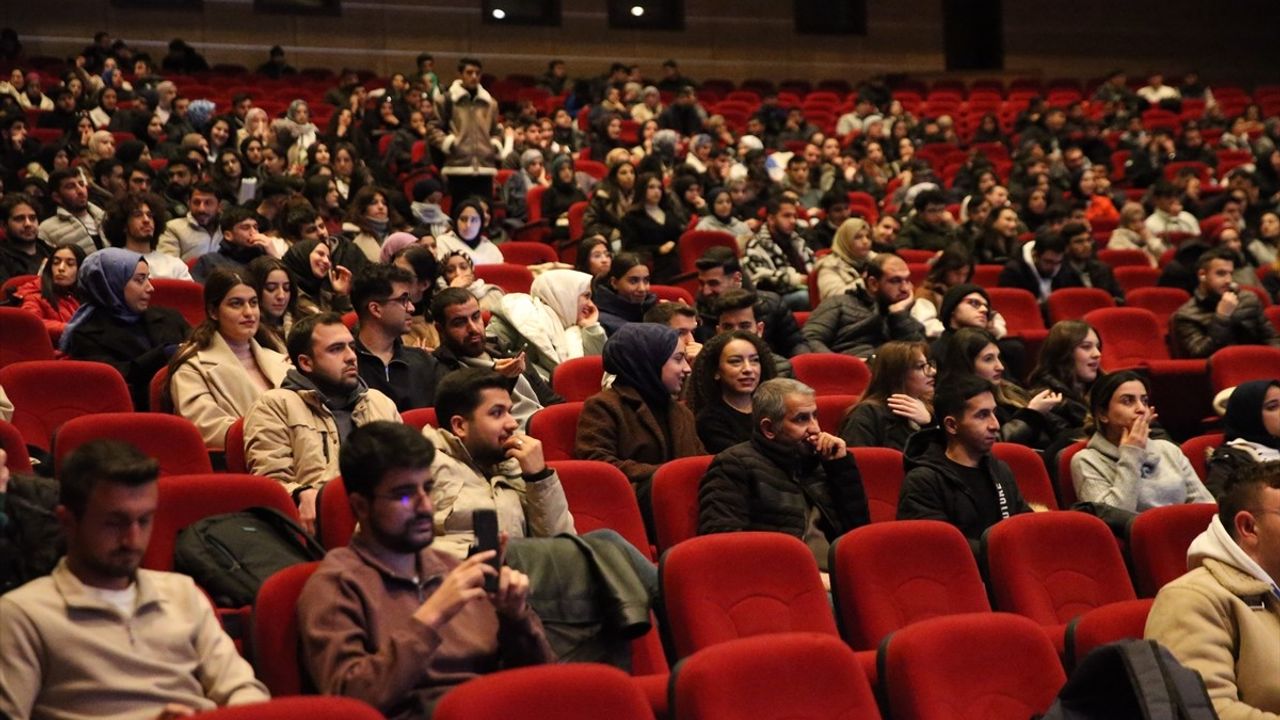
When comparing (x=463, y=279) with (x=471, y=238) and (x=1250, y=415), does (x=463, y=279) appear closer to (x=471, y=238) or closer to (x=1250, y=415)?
(x=471, y=238)

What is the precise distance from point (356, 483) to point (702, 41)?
12540mm

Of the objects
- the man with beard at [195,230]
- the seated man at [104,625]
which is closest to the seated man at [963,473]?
the seated man at [104,625]

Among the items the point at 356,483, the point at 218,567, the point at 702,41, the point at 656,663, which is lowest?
the point at 656,663

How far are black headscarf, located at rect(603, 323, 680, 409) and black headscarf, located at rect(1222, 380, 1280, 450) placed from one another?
1627mm

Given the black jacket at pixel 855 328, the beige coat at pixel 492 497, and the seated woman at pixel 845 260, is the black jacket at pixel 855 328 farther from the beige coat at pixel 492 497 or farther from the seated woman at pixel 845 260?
the beige coat at pixel 492 497

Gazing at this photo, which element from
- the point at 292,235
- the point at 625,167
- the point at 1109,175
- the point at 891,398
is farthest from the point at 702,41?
the point at 891,398

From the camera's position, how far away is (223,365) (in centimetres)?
376

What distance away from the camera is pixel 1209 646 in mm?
2559

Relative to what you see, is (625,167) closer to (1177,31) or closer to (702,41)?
(702,41)

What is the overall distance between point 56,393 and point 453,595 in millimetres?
1972

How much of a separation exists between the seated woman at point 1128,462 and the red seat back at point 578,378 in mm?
1400

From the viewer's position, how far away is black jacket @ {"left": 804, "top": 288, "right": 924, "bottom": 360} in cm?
541

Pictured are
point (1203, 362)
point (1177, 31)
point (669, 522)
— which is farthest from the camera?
point (1177, 31)

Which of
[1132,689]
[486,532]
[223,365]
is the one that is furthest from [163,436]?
[1132,689]
